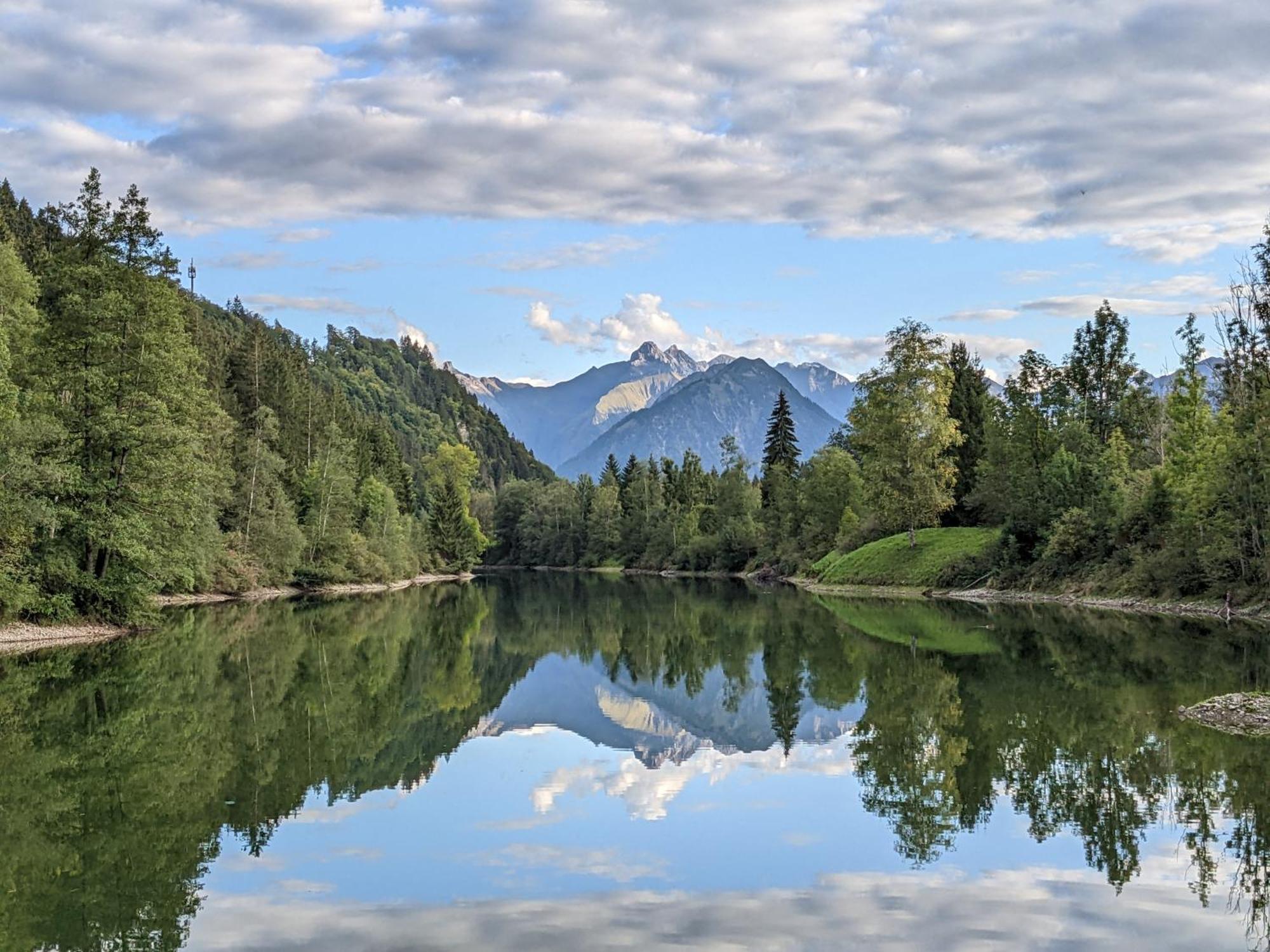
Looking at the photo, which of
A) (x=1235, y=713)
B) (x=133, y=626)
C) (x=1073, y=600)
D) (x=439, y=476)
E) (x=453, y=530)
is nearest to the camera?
(x=1235, y=713)

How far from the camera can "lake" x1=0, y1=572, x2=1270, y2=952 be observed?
12297 millimetres

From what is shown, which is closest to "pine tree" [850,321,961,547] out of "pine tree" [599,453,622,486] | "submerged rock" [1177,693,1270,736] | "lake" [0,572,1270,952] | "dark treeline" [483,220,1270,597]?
"dark treeline" [483,220,1270,597]

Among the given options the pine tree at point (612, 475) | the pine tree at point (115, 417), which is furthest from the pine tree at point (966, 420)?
the pine tree at point (612, 475)

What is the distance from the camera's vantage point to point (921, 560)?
7838 cm

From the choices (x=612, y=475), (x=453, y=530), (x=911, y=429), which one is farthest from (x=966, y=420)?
(x=612, y=475)

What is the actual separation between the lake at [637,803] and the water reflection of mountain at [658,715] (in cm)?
16

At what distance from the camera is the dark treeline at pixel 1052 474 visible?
5153cm

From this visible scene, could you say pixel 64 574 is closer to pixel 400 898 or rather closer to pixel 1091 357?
pixel 400 898

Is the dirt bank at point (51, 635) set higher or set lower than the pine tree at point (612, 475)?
lower

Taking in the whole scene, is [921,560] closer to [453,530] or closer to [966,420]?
[966,420]

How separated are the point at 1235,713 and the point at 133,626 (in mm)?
39562

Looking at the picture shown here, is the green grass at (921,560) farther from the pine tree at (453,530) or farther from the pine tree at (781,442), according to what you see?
the pine tree at (453,530)

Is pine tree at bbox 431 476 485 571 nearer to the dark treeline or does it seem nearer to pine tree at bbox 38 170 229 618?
the dark treeline

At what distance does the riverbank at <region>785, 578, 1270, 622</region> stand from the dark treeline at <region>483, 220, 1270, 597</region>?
2.58ft
